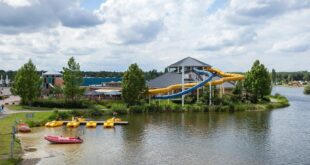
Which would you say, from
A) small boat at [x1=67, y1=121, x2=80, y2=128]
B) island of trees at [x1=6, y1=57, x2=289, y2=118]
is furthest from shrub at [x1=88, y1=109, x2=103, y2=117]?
small boat at [x1=67, y1=121, x2=80, y2=128]

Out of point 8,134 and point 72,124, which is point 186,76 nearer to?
point 72,124

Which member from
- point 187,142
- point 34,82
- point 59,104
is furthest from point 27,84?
point 187,142

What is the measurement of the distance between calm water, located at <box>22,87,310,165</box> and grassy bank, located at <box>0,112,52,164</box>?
210cm

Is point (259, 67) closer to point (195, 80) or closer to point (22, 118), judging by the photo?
point (195, 80)

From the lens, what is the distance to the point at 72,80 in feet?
267

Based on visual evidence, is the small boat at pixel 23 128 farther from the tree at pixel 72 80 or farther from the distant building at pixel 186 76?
the distant building at pixel 186 76

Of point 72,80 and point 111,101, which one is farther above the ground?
point 72,80

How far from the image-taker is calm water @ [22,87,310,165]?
1567 inches

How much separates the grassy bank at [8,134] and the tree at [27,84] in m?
12.0

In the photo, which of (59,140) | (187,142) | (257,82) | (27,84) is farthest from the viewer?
(257,82)

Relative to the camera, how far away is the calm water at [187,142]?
39.8 m

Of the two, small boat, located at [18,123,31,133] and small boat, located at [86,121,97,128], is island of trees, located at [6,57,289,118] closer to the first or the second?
small boat, located at [86,121,97,128]

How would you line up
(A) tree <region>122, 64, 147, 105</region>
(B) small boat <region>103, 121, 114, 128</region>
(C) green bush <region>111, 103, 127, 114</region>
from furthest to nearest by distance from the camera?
(A) tree <region>122, 64, 147, 105</region> → (C) green bush <region>111, 103, 127, 114</region> → (B) small boat <region>103, 121, 114, 128</region>

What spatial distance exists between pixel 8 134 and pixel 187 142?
21.4m
